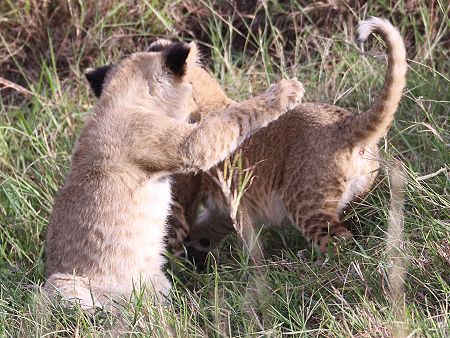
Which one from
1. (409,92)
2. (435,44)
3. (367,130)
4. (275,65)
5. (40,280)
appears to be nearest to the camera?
(367,130)

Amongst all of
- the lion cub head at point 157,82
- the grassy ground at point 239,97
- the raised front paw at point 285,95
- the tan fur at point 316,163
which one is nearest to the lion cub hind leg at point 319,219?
the tan fur at point 316,163

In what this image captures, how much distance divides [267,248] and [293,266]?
0.63 metres

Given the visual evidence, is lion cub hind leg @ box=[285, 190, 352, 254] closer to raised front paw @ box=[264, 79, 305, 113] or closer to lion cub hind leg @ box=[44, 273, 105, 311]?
raised front paw @ box=[264, 79, 305, 113]

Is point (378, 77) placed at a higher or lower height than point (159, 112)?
lower

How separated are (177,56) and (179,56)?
0.4 inches

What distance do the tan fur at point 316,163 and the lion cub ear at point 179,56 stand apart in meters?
0.64

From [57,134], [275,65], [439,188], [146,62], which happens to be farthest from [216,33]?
[439,188]

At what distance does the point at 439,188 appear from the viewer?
5582mm

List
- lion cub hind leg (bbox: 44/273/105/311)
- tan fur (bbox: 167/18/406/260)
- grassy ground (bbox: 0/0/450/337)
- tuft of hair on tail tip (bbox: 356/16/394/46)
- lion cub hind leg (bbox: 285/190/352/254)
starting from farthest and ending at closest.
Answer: lion cub hind leg (bbox: 285/190/352/254) → tan fur (bbox: 167/18/406/260) → lion cub hind leg (bbox: 44/273/105/311) → tuft of hair on tail tip (bbox: 356/16/394/46) → grassy ground (bbox: 0/0/450/337)

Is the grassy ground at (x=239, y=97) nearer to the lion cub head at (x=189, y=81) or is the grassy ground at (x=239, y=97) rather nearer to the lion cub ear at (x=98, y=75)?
the lion cub head at (x=189, y=81)

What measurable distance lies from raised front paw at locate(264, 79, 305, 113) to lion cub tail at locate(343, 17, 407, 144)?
34 centimetres

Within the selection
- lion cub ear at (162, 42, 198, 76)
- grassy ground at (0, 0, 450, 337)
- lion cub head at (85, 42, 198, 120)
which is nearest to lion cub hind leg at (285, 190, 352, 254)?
grassy ground at (0, 0, 450, 337)

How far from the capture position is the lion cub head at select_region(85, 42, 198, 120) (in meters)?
5.51

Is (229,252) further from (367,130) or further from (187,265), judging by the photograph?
(367,130)
